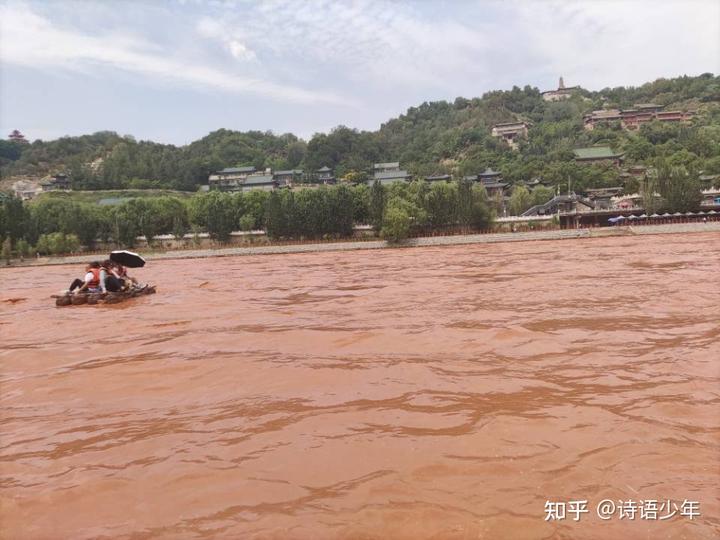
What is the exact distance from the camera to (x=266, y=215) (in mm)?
49031

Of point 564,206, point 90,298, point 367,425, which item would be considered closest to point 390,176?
point 564,206

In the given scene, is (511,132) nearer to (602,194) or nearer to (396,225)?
(602,194)

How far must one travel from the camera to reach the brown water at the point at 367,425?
10.1 feet

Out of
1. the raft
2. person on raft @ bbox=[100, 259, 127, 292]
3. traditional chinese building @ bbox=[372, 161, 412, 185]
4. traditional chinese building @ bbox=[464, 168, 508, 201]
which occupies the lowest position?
the raft

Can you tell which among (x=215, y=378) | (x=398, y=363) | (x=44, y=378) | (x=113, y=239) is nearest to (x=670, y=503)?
(x=398, y=363)

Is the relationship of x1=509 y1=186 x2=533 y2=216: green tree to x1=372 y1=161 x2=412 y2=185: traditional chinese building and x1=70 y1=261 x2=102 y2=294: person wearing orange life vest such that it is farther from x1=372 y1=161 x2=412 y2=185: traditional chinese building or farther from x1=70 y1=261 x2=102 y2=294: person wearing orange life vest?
x1=70 y1=261 x2=102 y2=294: person wearing orange life vest

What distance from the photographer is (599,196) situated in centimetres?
5553

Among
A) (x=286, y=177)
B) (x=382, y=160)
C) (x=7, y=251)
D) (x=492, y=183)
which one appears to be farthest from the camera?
(x=382, y=160)

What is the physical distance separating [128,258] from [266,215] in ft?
111

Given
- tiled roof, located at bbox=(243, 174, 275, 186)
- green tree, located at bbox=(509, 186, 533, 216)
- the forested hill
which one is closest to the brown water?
green tree, located at bbox=(509, 186, 533, 216)

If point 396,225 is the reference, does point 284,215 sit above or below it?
above

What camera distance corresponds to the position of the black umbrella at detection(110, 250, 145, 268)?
14.8 metres

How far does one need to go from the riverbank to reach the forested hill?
23025mm

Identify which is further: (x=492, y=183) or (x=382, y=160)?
(x=382, y=160)
